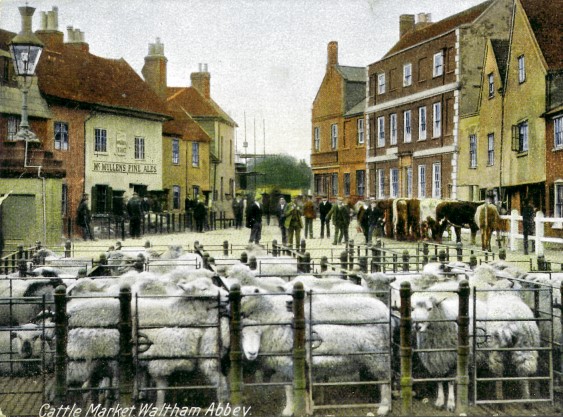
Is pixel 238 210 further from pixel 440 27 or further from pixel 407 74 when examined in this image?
pixel 407 74

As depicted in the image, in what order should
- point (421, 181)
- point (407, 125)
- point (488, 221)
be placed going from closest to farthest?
point (488, 221) < point (407, 125) < point (421, 181)

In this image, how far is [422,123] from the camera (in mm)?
16891

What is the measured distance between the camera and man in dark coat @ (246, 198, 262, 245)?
44.3 feet

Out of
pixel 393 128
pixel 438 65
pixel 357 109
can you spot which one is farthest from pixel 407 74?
pixel 357 109

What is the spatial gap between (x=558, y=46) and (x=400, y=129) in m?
4.87

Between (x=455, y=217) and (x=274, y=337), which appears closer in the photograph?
(x=274, y=337)

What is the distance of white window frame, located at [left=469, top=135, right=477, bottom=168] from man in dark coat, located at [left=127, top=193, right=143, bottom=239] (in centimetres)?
771

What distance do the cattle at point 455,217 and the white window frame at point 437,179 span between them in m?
0.43

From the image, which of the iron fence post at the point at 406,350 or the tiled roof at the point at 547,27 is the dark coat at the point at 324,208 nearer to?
the tiled roof at the point at 547,27

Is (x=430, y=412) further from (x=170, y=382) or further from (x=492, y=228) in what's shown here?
(x=492, y=228)

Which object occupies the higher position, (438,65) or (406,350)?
(438,65)

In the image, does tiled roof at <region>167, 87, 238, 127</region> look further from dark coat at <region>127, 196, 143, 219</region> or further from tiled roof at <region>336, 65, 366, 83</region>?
tiled roof at <region>336, 65, 366, 83</region>

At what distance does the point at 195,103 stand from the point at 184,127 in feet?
3.77

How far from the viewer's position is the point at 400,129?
16.7m
